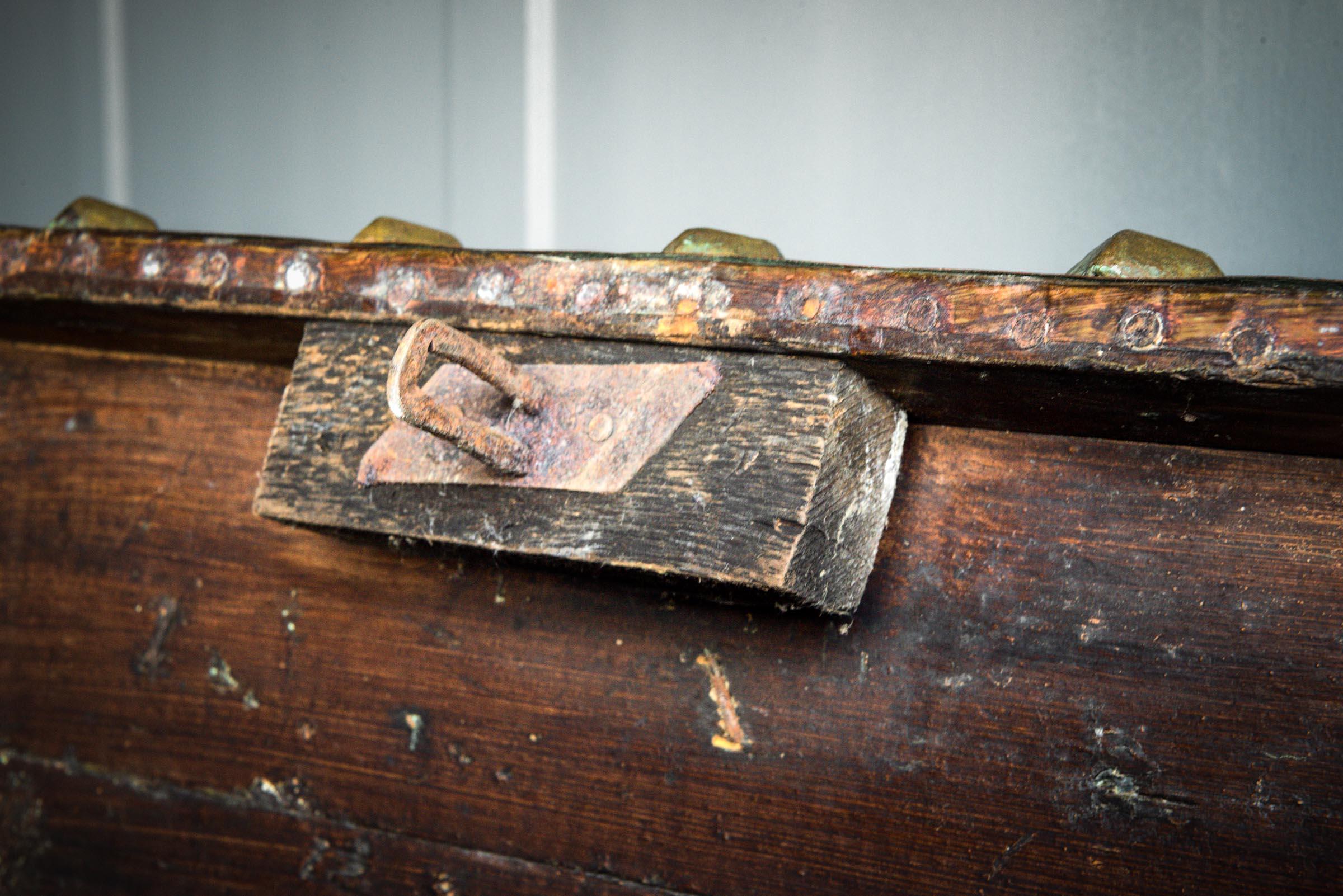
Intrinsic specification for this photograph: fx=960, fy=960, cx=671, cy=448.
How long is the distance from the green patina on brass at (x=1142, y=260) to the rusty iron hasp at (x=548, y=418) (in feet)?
0.64

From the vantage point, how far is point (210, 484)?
2.36 feet

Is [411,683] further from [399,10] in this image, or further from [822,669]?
[399,10]

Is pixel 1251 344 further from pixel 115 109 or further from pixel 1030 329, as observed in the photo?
pixel 115 109

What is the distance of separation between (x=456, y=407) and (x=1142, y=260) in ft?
1.14

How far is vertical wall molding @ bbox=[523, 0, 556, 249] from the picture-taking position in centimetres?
119

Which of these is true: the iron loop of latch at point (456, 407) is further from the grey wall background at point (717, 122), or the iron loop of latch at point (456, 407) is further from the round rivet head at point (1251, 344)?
the grey wall background at point (717, 122)

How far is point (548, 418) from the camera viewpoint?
1.68 ft

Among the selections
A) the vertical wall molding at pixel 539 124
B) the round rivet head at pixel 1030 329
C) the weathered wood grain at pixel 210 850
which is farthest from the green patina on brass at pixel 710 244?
the vertical wall molding at pixel 539 124

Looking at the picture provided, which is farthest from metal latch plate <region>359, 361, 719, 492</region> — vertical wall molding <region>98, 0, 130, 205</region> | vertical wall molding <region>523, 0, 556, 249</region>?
vertical wall molding <region>98, 0, 130, 205</region>

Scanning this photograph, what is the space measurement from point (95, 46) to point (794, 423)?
1.51 m

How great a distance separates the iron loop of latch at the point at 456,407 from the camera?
0.45m

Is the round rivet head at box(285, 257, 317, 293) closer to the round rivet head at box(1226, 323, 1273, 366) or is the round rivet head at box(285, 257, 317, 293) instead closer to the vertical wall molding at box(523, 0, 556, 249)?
the round rivet head at box(1226, 323, 1273, 366)

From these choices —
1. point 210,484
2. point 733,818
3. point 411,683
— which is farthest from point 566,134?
point 733,818

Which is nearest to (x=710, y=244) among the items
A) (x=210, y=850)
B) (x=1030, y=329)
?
(x=1030, y=329)
